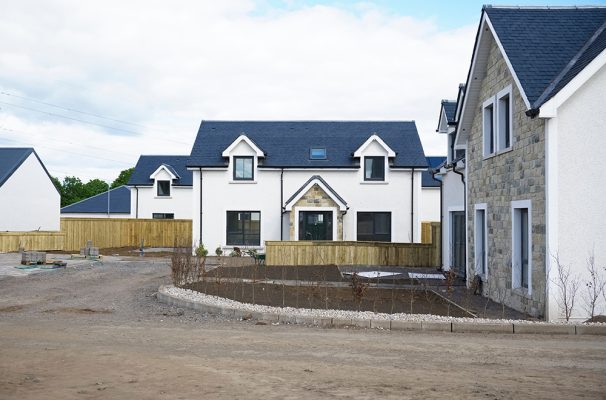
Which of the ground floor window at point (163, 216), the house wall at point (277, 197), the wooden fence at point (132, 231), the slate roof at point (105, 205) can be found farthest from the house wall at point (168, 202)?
the house wall at point (277, 197)

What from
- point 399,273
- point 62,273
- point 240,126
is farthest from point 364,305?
point 240,126

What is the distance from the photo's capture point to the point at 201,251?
101 feet

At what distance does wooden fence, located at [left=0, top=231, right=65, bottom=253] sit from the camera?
36312 millimetres

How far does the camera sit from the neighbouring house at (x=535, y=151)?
12.6 m

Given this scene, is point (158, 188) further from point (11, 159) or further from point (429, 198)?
point (429, 198)

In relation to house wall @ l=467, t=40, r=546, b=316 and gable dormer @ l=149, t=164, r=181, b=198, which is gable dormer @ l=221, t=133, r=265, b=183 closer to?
gable dormer @ l=149, t=164, r=181, b=198

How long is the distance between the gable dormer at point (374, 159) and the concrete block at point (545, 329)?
21.5m

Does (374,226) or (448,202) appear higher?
(448,202)

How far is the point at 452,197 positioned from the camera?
21.7 m

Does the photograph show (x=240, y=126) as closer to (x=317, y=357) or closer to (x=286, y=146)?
(x=286, y=146)

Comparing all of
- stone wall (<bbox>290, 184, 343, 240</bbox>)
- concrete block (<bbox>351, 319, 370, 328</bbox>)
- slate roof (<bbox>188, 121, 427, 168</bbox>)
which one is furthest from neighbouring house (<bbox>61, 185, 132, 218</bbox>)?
concrete block (<bbox>351, 319, 370, 328</bbox>)

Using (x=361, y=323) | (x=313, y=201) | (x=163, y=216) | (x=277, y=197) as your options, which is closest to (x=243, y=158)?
(x=277, y=197)

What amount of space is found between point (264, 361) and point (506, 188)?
8.73m

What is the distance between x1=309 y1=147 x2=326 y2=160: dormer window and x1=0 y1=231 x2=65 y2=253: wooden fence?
56.5 ft
